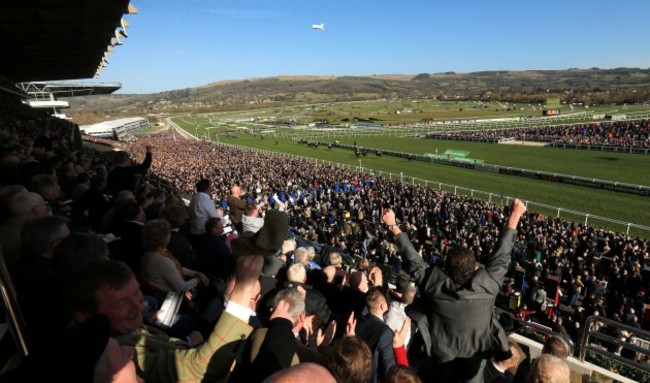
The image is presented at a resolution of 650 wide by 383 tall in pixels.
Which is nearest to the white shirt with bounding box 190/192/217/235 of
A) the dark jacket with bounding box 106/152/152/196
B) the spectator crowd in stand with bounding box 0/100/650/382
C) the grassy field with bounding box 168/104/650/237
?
the spectator crowd in stand with bounding box 0/100/650/382

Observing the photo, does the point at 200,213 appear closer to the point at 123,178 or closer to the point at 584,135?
the point at 123,178

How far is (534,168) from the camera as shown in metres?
35.0

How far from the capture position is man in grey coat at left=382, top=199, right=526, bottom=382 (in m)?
3.12

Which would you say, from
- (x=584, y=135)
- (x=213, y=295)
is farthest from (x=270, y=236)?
(x=584, y=135)

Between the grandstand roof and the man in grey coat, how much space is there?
848 cm

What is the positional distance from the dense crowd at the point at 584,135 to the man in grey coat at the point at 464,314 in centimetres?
4606

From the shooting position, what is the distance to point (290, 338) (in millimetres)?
1961

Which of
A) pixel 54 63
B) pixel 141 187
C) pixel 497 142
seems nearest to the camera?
pixel 141 187

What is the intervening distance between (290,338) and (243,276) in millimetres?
360

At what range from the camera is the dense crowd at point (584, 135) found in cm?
4360

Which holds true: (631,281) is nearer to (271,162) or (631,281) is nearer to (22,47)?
(22,47)

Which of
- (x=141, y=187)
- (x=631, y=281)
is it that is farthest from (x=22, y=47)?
(x=631, y=281)

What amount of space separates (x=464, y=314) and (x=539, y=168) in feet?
118

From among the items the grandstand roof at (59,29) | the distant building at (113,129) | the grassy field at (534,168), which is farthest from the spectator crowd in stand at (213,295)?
the distant building at (113,129)
